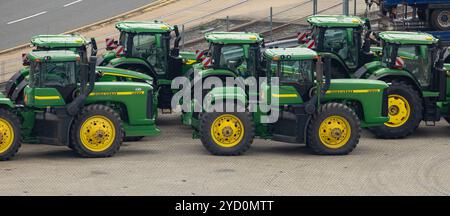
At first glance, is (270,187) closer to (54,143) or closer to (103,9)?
(54,143)

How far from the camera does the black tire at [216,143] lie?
86.6 ft

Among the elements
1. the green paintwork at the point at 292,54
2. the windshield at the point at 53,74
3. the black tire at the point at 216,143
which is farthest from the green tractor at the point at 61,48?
the green paintwork at the point at 292,54

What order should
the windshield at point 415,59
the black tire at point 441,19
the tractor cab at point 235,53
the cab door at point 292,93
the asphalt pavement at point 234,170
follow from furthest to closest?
1. the black tire at point 441,19
2. the windshield at point 415,59
3. the tractor cab at point 235,53
4. the cab door at point 292,93
5. the asphalt pavement at point 234,170

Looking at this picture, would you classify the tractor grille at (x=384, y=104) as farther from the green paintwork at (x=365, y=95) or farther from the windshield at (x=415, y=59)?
the windshield at (x=415, y=59)

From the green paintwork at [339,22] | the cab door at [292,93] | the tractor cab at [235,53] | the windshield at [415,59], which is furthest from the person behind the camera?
the green paintwork at [339,22]

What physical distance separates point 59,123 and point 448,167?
27.4 feet

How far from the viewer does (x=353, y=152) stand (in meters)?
27.2

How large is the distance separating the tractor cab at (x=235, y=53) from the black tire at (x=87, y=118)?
155 inches

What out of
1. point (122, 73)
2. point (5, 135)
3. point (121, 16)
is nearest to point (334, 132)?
point (122, 73)

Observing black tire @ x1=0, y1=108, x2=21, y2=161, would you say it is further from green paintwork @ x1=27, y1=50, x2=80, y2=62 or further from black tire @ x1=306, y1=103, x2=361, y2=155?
black tire @ x1=306, y1=103, x2=361, y2=155

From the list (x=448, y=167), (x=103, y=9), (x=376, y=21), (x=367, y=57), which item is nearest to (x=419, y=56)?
(x=367, y=57)

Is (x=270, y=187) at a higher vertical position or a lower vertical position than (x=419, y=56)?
lower

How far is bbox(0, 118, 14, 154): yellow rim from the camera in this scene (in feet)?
84.8

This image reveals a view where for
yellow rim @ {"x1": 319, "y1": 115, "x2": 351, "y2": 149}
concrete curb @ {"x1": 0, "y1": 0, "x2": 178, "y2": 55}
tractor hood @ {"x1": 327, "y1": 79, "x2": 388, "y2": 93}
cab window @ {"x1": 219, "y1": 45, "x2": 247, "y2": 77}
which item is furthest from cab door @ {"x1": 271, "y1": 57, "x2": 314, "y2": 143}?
concrete curb @ {"x1": 0, "y1": 0, "x2": 178, "y2": 55}
